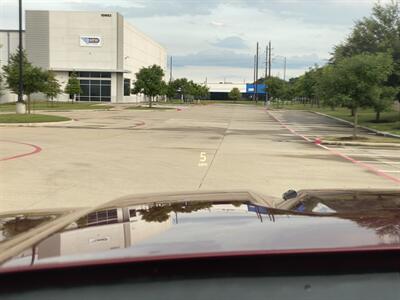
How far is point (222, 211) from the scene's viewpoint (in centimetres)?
271

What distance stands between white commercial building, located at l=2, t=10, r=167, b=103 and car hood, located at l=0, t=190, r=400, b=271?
80.0 metres

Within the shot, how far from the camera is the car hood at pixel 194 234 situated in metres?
1.79

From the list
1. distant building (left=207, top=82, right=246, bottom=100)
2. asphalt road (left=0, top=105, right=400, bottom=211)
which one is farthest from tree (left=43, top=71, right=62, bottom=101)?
distant building (left=207, top=82, right=246, bottom=100)

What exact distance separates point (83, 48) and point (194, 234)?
8277 centimetres

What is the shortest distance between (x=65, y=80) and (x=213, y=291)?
8328cm

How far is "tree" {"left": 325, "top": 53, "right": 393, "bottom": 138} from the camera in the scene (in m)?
24.4

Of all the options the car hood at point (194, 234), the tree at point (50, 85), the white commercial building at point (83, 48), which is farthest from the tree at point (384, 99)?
the white commercial building at point (83, 48)

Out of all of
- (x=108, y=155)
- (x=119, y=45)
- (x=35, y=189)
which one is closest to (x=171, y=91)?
(x=119, y=45)

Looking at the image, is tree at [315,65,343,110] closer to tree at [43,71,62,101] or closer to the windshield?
the windshield

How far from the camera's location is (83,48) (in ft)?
267

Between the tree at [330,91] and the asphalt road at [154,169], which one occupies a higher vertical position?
the tree at [330,91]

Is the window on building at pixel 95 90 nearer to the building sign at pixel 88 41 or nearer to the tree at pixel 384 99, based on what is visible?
the building sign at pixel 88 41

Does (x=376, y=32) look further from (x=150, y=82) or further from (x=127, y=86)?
(x=127, y=86)

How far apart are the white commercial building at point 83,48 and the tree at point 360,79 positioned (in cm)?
6012
